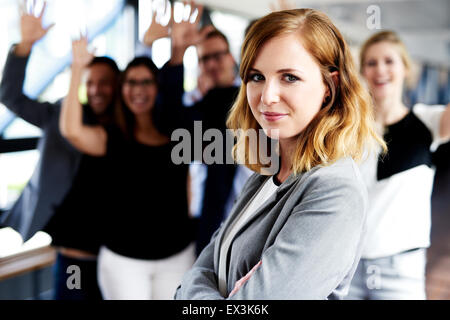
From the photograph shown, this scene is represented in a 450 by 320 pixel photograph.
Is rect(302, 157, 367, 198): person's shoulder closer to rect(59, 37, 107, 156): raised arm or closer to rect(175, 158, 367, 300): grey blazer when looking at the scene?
rect(175, 158, 367, 300): grey blazer

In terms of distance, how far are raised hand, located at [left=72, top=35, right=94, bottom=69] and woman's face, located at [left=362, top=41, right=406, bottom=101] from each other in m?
1.15

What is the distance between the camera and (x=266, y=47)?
1007 mm

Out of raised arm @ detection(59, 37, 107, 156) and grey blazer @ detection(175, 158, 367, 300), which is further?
raised arm @ detection(59, 37, 107, 156)

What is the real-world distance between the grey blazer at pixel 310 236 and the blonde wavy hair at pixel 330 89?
0.19 ft

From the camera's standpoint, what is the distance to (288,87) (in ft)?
3.29

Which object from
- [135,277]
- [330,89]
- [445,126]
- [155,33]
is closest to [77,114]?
[155,33]

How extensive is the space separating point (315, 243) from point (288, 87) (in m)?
0.38

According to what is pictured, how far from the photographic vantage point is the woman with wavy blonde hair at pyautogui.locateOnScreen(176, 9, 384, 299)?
83 cm

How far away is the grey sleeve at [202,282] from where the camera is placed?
1.02m

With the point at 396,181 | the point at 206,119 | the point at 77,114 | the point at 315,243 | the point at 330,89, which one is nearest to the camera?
the point at 315,243

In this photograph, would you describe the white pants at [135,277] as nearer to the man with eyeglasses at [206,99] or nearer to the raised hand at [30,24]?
the man with eyeglasses at [206,99]

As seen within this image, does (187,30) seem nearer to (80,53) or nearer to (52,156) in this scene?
(80,53)

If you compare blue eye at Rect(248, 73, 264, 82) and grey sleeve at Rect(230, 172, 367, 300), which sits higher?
blue eye at Rect(248, 73, 264, 82)

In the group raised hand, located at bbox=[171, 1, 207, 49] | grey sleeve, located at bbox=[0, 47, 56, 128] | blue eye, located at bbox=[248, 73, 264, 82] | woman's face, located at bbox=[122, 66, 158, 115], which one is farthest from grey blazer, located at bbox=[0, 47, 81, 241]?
blue eye, located at bbox=[248, 73, 264, 82]
